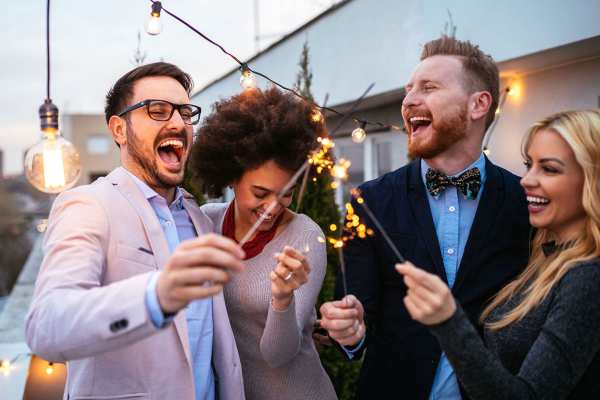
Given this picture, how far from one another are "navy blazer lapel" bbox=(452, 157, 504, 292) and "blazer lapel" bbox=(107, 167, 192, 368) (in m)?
1.09

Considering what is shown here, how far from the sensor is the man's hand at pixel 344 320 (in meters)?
1.76

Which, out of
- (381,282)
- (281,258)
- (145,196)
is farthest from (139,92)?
(381,282)

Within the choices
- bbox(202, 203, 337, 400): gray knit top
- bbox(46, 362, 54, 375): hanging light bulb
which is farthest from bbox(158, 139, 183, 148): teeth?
bbox(46, 362, 54, 375): hanging light bulb

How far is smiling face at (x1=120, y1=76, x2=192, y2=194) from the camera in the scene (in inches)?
80.7

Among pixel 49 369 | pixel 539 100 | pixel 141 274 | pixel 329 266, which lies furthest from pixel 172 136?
pixel 539 100

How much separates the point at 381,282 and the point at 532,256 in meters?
0.64

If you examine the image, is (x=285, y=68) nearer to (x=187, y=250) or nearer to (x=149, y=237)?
(x=149, y=237)

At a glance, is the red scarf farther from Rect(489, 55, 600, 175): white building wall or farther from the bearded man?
Rect(489, 55, 600, 175): white building wall

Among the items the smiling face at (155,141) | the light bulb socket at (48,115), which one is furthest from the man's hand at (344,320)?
the light bulb socket at (48,115)

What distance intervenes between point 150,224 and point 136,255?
15 centimetres

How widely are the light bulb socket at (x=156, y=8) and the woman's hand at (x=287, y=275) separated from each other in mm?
1359

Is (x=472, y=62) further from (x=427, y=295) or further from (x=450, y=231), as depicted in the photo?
(x=427, y=295)

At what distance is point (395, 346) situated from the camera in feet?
7.30

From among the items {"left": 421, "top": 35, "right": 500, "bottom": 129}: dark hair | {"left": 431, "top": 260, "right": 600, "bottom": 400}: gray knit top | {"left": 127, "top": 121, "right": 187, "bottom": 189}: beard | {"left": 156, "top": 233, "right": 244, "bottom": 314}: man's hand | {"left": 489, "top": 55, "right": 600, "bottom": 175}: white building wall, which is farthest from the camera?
{"left": 489, "top": 55, "right": 600, "bottom": 175}: white building wall
